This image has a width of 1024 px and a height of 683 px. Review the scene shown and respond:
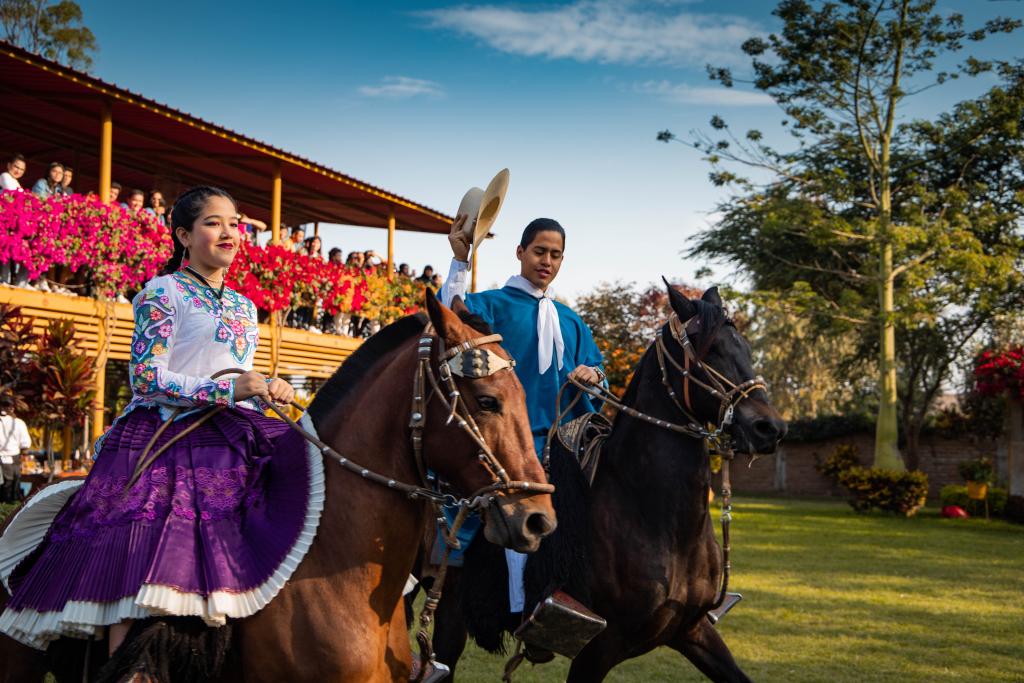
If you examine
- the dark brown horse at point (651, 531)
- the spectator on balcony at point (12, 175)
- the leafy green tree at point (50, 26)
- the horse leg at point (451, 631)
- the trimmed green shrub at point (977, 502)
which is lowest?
the trimmed green shrub at point (977, 502)

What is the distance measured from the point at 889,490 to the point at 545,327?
62.8 ft

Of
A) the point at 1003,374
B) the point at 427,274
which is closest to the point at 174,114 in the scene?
the point at 427,274

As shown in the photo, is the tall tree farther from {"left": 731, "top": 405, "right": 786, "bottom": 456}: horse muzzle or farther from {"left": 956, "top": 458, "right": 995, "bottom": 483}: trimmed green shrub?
{"left": 731, "top": 405, "right": 786, "bottom": 456}: horse muzzle

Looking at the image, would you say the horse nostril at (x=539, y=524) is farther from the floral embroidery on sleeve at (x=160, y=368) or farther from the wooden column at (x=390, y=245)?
the wooden column at (x=390, y=245)

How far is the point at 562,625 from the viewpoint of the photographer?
3.98m

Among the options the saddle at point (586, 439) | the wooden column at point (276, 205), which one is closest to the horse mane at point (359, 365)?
the saddle at point (586, 439)

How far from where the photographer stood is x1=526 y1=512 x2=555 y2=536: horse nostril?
2.63m

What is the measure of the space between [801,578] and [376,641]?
32.0 feet

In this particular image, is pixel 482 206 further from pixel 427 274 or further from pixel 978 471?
pixel 978 471

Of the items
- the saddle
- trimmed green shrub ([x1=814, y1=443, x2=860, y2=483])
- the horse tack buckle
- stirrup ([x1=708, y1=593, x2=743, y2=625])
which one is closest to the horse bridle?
the saddle

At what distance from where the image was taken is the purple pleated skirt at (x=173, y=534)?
8.93ft

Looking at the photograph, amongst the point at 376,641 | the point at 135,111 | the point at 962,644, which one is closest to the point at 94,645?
the point at 376,641

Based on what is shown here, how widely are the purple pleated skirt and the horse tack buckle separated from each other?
641 millimetres

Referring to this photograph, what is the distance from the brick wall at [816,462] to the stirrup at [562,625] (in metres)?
22.5
